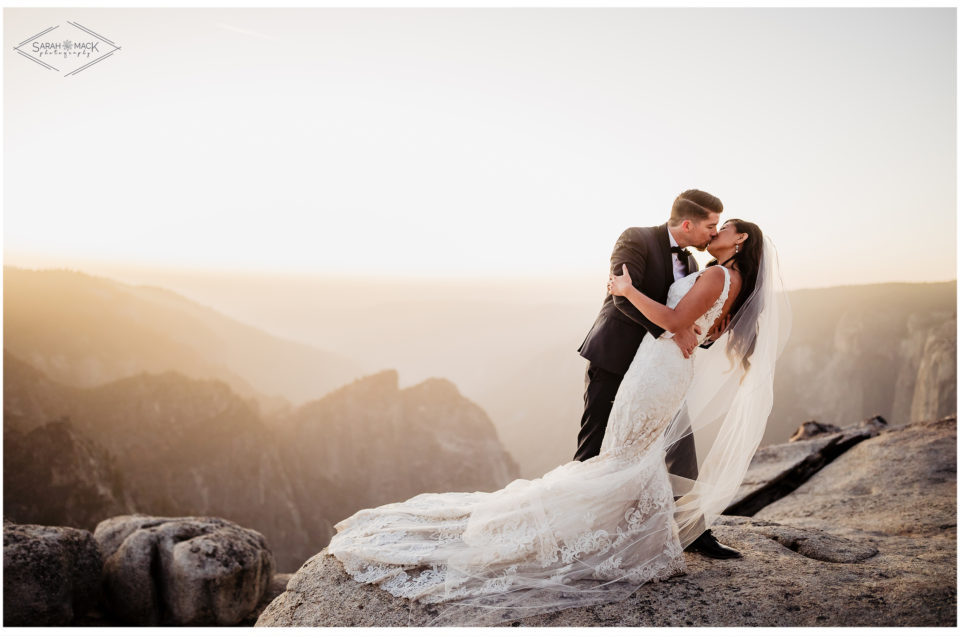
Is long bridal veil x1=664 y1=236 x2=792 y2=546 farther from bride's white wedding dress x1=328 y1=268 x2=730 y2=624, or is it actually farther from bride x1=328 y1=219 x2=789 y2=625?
bride's white wedding dress x1=328 y1=268 x2=730 y2=624

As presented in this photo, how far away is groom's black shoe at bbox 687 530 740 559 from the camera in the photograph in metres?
4.18

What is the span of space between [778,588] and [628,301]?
207cm

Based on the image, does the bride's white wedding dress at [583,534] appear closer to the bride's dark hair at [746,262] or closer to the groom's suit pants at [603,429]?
the groom's suit pants at [603,429]

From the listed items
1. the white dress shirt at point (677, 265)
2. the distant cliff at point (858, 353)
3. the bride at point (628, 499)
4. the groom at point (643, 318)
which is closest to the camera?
the bride at point (628, 499)

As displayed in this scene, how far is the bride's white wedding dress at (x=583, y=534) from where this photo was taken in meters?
3.67

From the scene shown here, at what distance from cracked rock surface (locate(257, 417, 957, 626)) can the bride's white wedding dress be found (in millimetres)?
135

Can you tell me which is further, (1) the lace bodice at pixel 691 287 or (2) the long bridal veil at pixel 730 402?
(2) the long bridal veil at pixel 730 402

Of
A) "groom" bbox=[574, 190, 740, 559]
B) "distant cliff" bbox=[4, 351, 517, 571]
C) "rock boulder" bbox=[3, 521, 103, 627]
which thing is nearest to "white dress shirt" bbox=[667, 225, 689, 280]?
"groom" bbox=[574, 190, 740, 559]

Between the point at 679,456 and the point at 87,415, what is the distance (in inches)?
2084

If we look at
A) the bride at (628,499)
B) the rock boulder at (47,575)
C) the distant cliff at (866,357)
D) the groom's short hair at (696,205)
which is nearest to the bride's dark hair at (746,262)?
the bride at (628,499)

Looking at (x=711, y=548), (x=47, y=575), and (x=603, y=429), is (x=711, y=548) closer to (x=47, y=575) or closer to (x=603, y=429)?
(x=603, y=429)

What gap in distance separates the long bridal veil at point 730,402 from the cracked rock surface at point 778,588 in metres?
0.48

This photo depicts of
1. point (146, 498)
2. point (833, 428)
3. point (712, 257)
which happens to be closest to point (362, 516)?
point (712, 257)
